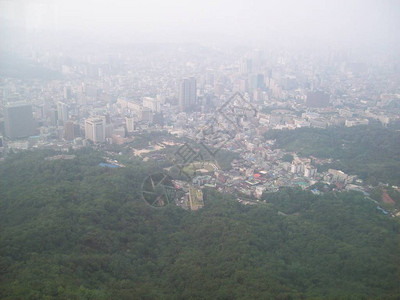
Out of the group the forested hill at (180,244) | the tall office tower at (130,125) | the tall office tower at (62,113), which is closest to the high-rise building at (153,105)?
the tall office tower at (130,125)

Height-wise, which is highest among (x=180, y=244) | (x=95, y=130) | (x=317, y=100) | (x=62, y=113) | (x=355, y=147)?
(x=317, y=100)

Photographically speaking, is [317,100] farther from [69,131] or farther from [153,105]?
[69,131]

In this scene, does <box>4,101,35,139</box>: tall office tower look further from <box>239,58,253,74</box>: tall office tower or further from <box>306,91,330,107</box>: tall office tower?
<box>239,58,253,74</box>: tall office tower

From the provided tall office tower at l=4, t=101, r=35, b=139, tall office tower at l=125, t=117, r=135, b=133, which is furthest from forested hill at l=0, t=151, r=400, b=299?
tall office tower at l=125, t=117, r=135, b=133

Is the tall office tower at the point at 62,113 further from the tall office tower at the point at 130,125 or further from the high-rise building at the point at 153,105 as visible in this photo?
the high-rise building at the point at 153,105

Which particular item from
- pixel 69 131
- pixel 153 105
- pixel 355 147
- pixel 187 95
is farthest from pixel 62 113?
pixel 355 147
